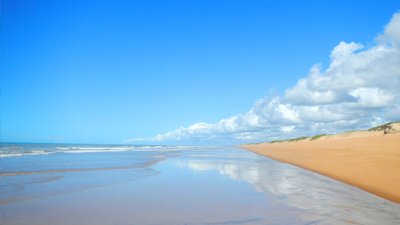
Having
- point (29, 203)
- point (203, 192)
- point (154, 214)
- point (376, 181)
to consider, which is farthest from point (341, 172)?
point (29, 203)

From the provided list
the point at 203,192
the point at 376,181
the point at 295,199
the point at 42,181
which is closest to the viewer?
the point at 295,199

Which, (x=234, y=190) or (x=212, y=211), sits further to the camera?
(x=234, y=190)

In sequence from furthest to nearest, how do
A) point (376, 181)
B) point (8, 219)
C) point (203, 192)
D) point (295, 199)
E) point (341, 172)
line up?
point (341, 172)
point (376, 181)
point (203, 192)
point (295, 199)
point (8, 219)

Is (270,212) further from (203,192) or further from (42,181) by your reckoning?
(42,181)

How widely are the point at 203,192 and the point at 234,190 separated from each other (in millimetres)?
1069

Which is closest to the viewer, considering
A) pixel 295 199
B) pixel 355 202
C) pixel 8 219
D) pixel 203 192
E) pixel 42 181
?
pixel 8 219

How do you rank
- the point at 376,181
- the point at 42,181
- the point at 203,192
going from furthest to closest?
the point at 42,181, the point at 376,181, the point at 203,192

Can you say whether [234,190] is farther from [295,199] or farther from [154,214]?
[154,214]

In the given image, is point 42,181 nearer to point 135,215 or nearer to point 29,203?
point 29,203

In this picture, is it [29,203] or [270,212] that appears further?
[29,203]

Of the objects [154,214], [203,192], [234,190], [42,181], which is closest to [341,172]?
[234,190]

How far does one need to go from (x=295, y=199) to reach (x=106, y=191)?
5.82 meters

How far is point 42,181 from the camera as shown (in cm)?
945

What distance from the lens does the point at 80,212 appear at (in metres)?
5.46
